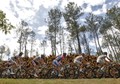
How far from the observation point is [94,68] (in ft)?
59.4

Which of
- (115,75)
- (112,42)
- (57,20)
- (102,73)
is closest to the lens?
(115,75)

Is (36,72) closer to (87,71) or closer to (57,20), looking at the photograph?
(87,71)

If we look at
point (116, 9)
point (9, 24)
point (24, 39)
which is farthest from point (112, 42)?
point (9, 24)

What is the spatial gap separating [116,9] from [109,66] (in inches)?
1712

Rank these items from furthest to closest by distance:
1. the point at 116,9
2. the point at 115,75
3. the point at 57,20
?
1. the point at 57,20
2. the point at 116,9
3. the point at 115,75

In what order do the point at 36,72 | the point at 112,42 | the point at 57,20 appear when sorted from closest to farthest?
the point at 36,72
the point at 57,20
the point at 112,42

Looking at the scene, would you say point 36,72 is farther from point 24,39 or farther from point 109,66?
point 24,39

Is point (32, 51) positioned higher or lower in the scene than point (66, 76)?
higher

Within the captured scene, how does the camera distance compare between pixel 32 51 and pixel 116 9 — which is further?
pixel 32 51

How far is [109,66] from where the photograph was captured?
16.8m

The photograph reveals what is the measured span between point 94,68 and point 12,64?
21.7 feet

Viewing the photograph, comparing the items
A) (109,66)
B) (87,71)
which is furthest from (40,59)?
(109,66)

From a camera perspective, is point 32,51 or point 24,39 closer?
point 24,39

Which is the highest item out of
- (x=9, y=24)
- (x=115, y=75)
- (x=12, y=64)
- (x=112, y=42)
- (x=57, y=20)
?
(x=57, y=20)
